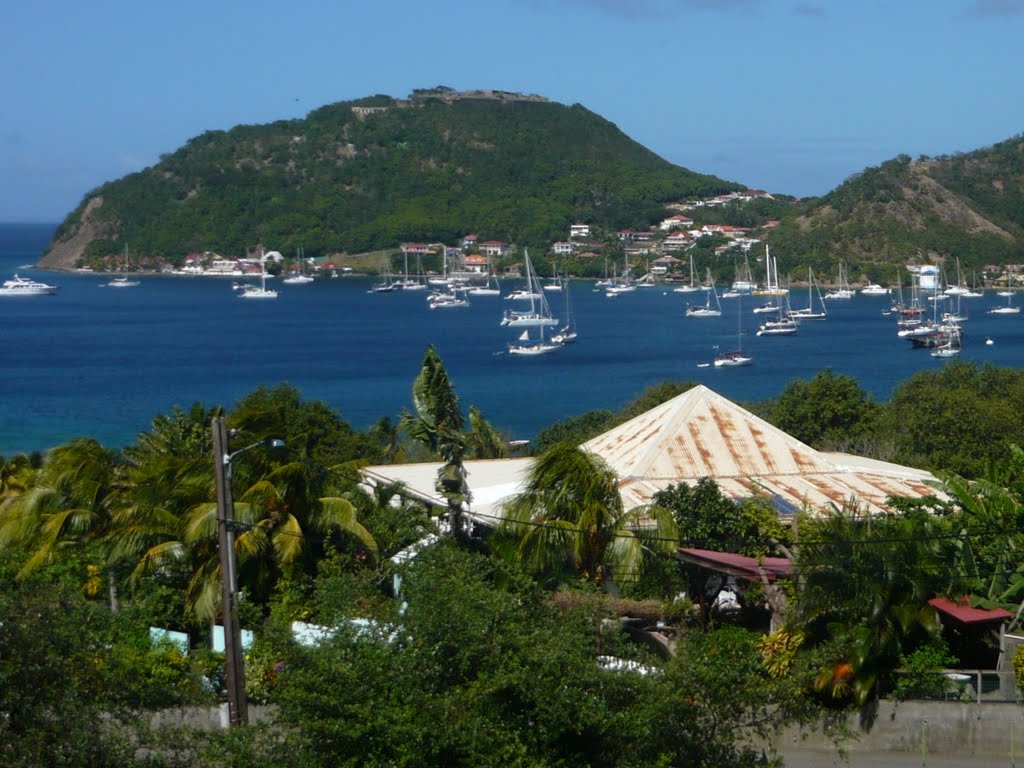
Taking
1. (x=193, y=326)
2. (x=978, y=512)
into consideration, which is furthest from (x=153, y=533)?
(x=193, y=326)

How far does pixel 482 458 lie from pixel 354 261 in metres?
157

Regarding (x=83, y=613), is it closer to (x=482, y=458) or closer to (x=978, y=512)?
(x=978, y=512)

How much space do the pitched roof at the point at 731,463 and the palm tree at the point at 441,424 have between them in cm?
245

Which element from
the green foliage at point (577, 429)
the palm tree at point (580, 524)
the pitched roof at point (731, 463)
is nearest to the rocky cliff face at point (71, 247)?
the green foliage at point (577, 429)

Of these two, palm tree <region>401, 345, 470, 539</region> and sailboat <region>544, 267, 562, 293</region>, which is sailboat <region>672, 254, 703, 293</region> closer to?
sailboat <region>544, 267, 562, 293</region>

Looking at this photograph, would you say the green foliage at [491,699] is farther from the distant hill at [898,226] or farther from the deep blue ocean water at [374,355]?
the distant hill at [898,226]

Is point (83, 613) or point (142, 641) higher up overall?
point (83, 613)

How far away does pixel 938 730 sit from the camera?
1380 centimetres

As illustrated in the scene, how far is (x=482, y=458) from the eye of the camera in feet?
89.0

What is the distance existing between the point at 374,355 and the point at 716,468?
6855 centimetres

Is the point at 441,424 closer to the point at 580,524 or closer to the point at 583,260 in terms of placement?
the point at 580,524

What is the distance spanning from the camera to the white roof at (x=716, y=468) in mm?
19234

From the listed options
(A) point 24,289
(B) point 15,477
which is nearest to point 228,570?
(B) point 15,477

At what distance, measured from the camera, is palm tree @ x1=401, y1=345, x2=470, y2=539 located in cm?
1741
